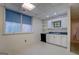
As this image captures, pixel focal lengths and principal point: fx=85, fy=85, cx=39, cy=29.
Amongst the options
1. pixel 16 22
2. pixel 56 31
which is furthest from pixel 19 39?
pixel 56 31

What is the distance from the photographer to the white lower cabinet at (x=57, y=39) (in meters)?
1.66

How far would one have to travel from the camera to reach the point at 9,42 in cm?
160

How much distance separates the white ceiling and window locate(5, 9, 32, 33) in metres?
0.10

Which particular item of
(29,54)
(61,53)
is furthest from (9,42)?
(61,53)

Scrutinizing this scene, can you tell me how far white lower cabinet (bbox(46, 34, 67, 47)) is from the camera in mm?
1659

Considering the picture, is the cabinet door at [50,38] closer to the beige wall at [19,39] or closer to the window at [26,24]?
the beige wall at [19,39]

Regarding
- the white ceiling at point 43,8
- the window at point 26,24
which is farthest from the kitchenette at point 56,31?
the window at point 26,24

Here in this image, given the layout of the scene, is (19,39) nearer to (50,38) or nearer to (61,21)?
(50,38)

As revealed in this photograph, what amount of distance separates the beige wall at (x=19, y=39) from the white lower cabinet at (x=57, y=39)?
0.70 ft

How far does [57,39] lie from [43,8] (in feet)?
2.28

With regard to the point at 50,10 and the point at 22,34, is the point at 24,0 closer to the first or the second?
the point at 50,10

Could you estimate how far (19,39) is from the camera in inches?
65.4

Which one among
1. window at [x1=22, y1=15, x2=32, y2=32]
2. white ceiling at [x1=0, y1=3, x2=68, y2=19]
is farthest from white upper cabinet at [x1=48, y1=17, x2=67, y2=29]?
window at [x1=22, y1=15, x2=32, y2=32]

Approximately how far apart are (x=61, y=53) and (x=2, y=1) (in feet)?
4.70
